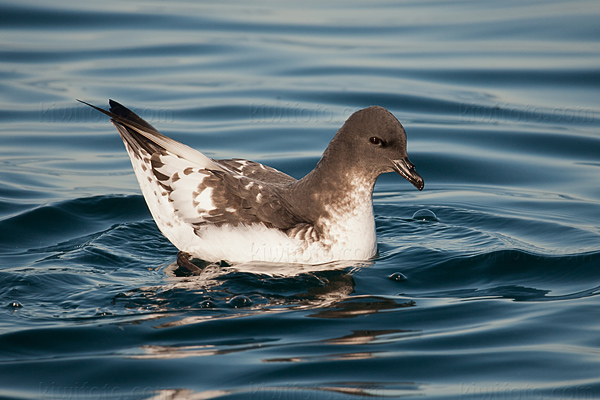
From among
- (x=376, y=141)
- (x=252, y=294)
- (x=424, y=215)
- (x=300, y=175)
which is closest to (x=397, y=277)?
(x=376, y=141)

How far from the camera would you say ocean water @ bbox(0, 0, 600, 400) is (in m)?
5.25

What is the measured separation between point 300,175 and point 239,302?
14.6 feet

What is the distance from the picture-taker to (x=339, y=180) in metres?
7.02

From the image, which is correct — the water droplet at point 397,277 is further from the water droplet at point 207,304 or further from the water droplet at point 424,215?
the water droplet at point 424,215

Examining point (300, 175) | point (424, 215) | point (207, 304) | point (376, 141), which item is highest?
point (376, 141)

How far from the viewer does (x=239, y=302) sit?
615 centimetres

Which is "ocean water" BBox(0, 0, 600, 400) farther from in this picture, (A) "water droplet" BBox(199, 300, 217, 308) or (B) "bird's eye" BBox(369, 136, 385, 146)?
(B) "bird's eye" BBox(369, 136, 385, 146)

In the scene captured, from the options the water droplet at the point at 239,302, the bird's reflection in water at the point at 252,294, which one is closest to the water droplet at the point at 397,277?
the bird's reflection in water at the point at 252,294

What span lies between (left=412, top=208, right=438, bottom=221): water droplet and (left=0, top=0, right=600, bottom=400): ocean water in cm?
3

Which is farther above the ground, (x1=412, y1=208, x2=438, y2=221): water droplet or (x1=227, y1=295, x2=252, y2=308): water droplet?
(x1=412, y1=208, x2=438, y2=221): water droplet

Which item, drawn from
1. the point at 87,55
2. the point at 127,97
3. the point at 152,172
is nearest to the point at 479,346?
the point at 152,172

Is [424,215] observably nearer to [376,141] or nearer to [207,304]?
[376,141]

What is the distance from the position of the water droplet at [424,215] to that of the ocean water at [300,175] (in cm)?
3

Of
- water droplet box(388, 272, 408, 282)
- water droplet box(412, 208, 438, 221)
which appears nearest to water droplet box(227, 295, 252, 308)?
water droplet box(388, 272, 408, 282)
